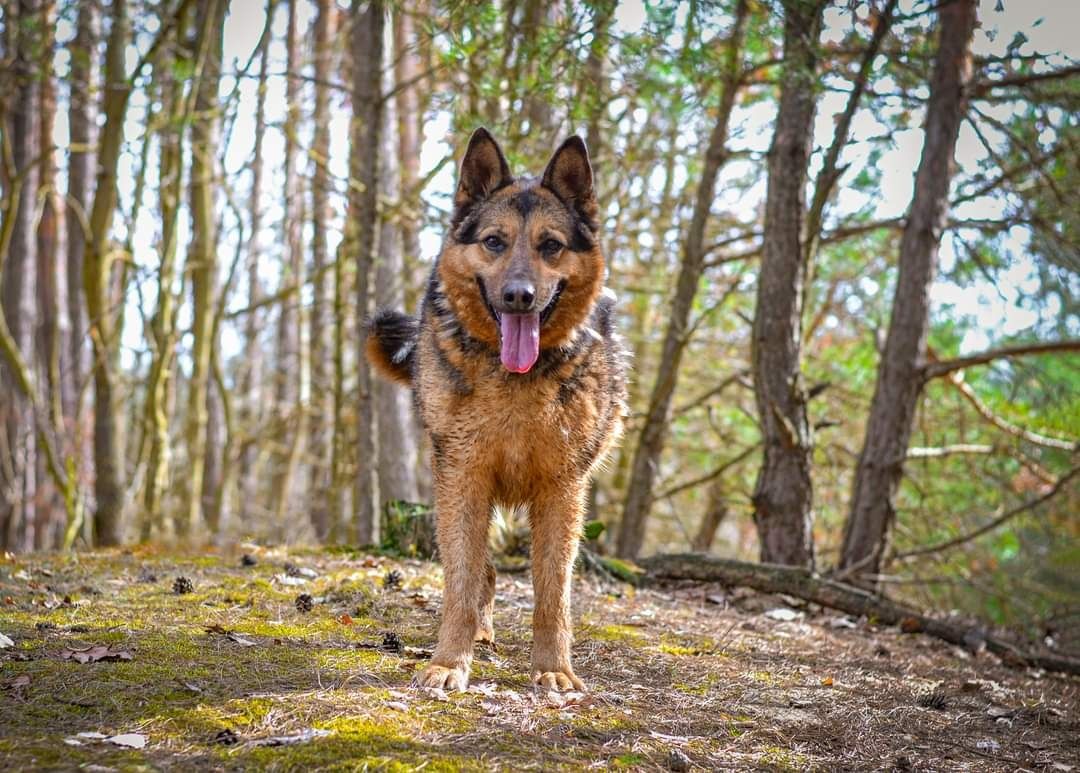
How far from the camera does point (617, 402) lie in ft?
17.1

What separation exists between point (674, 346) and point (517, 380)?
5.92m

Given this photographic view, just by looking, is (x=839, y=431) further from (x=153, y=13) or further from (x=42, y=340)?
(x=42, y=340)

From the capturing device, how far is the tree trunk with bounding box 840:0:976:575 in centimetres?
889

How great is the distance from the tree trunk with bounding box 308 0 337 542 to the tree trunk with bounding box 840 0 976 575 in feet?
27.7

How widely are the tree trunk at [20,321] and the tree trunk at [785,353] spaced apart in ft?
32.2

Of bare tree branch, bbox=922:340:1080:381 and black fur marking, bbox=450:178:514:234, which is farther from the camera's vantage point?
bare tree branch, bbox=922:340:1080:381

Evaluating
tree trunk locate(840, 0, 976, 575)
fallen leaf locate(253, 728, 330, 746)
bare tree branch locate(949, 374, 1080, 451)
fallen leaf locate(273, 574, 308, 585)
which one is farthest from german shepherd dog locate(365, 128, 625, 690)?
bare tree branch locate(949, 374, 1080, 451)

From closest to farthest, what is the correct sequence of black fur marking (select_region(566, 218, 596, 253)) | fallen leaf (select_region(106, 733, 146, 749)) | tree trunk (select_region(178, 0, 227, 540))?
fallen leaf (select_region(106, 733, 146, 749)) < black fur marking (select_region(566, 218, 596, 253)) < tree trunk (select_region(178, 0, 227, 540))

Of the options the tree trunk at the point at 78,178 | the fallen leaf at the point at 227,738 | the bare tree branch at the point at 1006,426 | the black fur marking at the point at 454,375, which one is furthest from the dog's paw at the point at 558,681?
the tree trunk at the point at 78,178

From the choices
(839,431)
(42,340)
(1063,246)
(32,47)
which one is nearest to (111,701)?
(1063,246)

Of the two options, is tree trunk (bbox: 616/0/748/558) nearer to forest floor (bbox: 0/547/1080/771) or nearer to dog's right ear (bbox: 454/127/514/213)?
forest floor (bbox: 0/547/1080/771)

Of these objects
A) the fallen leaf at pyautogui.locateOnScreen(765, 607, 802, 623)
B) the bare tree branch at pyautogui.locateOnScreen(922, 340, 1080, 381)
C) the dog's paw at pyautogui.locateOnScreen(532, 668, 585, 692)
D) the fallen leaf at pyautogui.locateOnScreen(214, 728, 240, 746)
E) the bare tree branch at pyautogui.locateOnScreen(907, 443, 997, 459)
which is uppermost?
the bare tree branch at pyautogui.locateOnScreen(922, 340, 1080, 381)

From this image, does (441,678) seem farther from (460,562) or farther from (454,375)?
(454,375)

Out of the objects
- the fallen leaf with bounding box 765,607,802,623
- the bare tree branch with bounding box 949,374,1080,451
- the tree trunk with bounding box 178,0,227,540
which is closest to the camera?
the fallen leaf with bounding box 765,607,802,623
